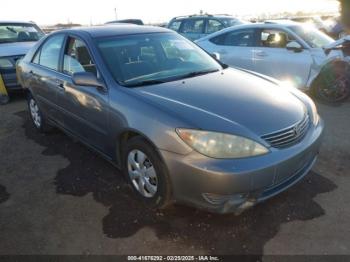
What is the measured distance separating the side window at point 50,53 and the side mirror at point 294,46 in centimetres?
415

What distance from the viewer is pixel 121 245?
2.78m

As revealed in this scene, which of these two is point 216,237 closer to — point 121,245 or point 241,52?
point 121,245

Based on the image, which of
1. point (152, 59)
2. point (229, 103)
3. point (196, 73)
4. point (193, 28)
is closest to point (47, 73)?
point (152, 59)

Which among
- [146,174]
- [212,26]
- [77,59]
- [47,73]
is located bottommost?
[146,174]

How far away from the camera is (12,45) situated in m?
7.88

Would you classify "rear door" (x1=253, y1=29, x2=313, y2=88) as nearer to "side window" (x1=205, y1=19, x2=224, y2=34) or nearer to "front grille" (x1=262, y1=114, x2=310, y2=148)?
"front grille" (x1=262, y1=114, x2=310, y2=148)

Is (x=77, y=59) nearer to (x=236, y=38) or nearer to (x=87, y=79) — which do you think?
(x=87, y=79)

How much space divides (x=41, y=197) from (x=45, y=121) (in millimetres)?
1854

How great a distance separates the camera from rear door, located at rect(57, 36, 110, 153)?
348 cm

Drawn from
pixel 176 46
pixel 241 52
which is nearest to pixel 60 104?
pixel 176 46

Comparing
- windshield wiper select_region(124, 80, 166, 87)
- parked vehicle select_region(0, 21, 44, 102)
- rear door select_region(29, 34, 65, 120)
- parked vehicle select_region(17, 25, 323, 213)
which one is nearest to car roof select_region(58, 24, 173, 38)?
parked vehicle select_region(17, 25, 323, 213)

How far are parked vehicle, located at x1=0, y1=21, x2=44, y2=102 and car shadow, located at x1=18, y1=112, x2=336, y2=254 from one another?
14.4 ft

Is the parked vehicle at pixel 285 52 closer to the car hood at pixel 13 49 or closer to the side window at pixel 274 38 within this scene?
the side window at pixel 274 38

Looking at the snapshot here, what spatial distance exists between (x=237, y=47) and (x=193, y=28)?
467cm
